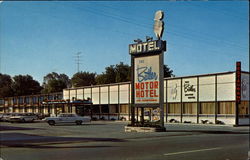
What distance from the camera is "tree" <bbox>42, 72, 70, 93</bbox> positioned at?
10856cm

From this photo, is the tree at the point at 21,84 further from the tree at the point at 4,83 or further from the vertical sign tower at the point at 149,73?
the vertical sign tower at the point at 149,73

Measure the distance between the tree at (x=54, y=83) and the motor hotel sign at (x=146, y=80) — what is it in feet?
268

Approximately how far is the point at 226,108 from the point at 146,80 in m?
19.0

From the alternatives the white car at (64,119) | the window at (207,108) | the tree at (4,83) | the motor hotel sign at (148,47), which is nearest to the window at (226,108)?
the window at (207,108)

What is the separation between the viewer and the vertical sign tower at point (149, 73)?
27.6m

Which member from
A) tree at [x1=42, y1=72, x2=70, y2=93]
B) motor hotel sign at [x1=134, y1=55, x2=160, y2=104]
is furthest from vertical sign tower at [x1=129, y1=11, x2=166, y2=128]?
tree at [x1=42, y1=72, x2=70, y2=93]

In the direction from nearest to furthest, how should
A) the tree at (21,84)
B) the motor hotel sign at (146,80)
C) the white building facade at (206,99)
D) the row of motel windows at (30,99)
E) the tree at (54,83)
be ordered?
the motor hotel sign at (146,80) → the white building facade at (206,99) → the tree at (21,84) → the row of motel windows at (30,99) → the tree at (54,83)

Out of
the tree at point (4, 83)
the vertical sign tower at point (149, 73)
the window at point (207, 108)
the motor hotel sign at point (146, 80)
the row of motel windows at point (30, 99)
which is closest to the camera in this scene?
the tree at point (4, 83)

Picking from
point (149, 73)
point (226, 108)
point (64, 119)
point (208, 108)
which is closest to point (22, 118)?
point (64, 119)

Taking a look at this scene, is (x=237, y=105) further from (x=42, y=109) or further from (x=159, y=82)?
(x=42, y=109)

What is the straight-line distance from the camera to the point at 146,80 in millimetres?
28875

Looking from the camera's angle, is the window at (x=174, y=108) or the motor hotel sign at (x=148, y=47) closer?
the motor hotel sign at (x=148, y=47)

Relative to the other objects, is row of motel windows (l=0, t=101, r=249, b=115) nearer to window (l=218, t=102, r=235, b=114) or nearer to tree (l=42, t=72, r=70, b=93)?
window (l=218, t=102, r=235, b=114)

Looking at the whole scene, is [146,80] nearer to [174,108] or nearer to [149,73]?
[149,73]
